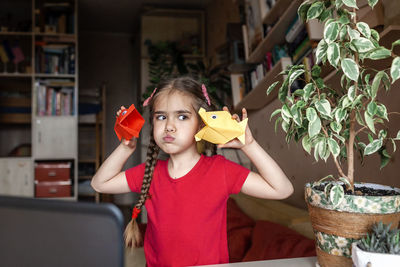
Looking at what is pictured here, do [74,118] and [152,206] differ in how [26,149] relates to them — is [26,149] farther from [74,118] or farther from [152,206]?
[152,206]

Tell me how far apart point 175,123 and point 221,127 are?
23 centimetres

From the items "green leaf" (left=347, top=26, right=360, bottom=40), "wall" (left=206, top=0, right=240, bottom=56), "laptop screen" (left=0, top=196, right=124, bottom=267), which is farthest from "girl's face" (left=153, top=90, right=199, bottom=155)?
"wall" (left=206, top=0, right=240, bottom=56)

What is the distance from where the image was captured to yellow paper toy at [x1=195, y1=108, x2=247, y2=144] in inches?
28.9

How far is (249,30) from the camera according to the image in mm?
2232

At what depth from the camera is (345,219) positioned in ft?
2.01

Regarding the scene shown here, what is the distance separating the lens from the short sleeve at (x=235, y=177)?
36.1 inches

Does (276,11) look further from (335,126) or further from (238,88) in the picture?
(335,126)

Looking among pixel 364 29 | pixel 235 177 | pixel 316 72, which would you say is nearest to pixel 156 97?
pixel 235 177

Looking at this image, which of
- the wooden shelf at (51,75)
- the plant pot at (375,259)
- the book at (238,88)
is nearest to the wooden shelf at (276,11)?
the book at (238,88)

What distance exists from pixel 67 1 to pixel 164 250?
150 inches

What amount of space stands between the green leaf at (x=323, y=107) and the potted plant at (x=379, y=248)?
210mm

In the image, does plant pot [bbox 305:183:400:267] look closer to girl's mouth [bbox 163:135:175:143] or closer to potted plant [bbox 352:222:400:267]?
potted plant [bbox 352:222:400:267]

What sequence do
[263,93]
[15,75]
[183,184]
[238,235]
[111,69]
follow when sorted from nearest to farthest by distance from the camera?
[183,184] < [238,235] < [263,93] < [15,75] < [111,69]

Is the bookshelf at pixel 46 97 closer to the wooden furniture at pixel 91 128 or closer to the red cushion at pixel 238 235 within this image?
the wooden furniture at pixel 91 128
